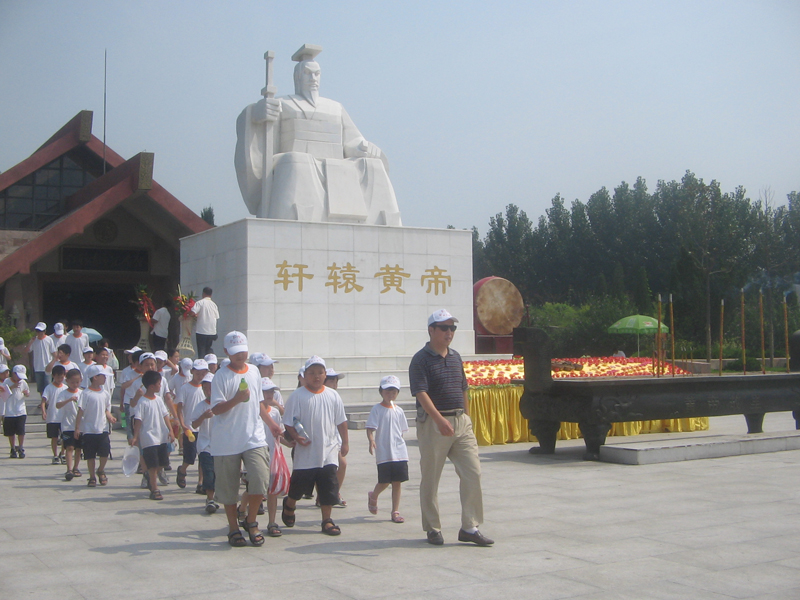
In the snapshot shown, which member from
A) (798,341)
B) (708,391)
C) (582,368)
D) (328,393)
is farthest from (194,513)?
(798,341)

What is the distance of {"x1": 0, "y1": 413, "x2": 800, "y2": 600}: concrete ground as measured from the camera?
425cm

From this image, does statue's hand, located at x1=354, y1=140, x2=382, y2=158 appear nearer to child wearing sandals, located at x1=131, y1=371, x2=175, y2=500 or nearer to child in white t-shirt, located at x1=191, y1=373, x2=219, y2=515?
child in white t-shirt, located at x1=191, y1=373, x2=219, y2=515

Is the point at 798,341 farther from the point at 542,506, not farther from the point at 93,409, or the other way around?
the point at 93,409

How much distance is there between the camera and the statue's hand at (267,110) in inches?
619

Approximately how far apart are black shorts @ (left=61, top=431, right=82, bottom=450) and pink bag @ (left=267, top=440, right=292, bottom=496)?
345cm

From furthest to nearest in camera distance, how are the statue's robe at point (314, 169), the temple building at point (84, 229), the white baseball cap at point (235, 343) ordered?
1. the temple building at point (84, 229)
2. the statue's robe at point (314, 169)
3. the white baseball cap at point (235, 343)

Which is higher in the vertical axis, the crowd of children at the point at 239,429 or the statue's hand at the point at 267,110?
the statue's hand at the point at 267,110

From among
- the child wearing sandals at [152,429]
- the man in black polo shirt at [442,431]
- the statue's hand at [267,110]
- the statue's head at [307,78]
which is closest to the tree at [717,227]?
the statue's head at [307,78]

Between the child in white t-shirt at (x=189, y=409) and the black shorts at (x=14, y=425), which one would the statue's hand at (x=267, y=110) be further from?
the child in white t-shirt at (x=189, y=409)

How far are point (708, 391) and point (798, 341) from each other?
281cm

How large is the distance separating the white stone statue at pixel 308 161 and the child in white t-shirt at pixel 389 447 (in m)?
9.31

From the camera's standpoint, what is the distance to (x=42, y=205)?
23.6 metres

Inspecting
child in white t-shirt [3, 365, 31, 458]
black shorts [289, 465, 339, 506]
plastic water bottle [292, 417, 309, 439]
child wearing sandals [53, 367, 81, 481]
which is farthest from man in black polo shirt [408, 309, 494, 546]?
child in white t-shirt [3, 365, 31, 458]

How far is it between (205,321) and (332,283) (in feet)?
8.19
